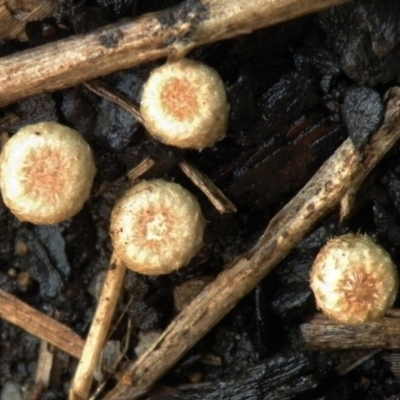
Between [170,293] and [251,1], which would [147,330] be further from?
Result: [251,1]

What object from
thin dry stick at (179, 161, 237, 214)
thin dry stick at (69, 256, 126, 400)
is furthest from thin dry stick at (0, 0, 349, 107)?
thin dry stick at (69, 256, 126, 400)

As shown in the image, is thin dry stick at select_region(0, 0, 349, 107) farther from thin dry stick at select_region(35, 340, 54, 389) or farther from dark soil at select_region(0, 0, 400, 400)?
thin dry stick at select_region(35, 340, 54, 389)

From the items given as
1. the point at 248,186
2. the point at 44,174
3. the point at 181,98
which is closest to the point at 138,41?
the point at 181,98

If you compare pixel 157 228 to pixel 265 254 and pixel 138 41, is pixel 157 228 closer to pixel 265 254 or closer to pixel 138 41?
pixel 265 254

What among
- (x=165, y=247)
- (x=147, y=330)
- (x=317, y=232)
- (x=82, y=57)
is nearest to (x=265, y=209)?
(x=317, y=232)

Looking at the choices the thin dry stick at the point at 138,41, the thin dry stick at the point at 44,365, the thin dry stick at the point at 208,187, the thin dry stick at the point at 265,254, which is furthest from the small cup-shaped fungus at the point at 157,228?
the thin dry stick at the point at 44,365
